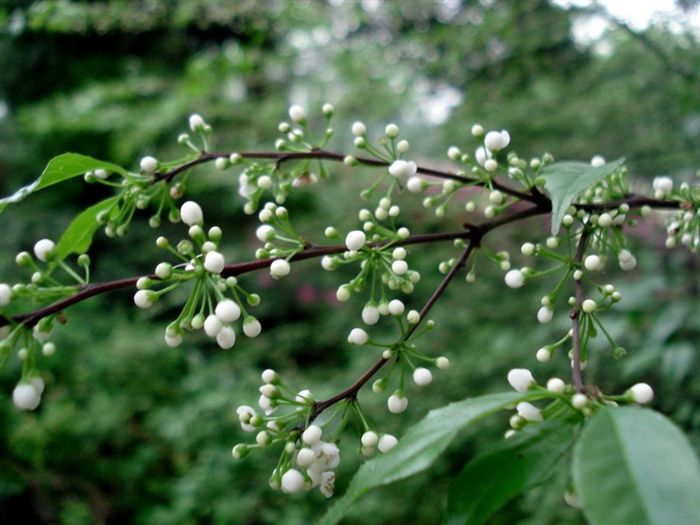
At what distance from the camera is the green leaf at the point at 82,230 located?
0.59m

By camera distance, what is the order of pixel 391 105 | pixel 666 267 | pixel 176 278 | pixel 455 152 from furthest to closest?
pixel 391 105, pixel 666 267, pixel 455 152, pixel 176 278

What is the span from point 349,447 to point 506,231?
3.34 ft

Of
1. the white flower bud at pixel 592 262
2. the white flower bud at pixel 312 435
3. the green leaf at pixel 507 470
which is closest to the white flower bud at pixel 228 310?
the white flower bud at pixel 312 435

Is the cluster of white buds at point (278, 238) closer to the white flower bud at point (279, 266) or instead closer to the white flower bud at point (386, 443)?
the white flower bud at point (279, 266)

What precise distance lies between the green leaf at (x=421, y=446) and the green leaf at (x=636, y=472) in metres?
0.06

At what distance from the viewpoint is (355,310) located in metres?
3.03

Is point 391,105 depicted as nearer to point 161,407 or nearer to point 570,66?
point 570,66

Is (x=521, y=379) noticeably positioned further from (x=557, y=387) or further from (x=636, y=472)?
(x=636, y=472)

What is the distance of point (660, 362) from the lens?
4.95 feet

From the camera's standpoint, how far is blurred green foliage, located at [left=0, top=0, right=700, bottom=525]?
1.71 m

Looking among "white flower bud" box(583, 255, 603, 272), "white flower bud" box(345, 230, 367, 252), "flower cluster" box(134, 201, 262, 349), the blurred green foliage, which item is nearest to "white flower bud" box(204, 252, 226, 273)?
"flower cluster" box(134, 201, 262, 349)

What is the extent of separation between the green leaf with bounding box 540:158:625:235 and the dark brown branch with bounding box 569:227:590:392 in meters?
0.05

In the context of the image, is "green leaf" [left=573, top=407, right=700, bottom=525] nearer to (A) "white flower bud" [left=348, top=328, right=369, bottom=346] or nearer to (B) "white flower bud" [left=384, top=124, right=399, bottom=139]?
(A) "white flower bud" [left=348, top=328, right=369, bottom=346]

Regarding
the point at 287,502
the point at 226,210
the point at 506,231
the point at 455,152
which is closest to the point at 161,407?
the point at 287,502
